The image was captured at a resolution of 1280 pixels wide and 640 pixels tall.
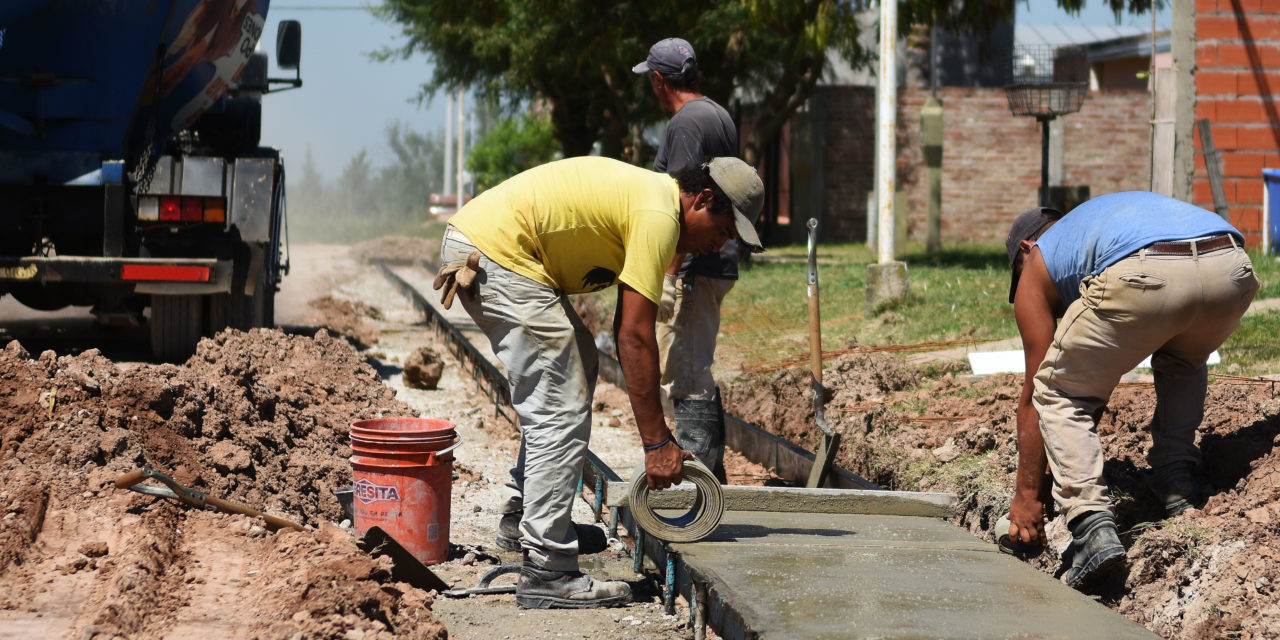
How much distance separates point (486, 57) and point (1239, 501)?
18.7m

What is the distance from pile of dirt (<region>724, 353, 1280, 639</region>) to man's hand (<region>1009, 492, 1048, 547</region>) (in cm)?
36

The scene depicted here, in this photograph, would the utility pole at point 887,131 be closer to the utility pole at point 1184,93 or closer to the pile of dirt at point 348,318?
the utility pole at point 1184,93

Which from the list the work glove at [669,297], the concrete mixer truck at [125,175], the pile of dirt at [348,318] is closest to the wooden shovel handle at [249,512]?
the work glove at [669,297]

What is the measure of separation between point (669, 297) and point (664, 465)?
1.50 m

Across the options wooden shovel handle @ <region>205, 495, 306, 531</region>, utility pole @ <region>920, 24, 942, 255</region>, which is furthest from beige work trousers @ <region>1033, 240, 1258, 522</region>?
utility pole @ <region>920, 24, 942, 255</region>

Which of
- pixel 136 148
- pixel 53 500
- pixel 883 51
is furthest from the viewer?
pixel 883 51

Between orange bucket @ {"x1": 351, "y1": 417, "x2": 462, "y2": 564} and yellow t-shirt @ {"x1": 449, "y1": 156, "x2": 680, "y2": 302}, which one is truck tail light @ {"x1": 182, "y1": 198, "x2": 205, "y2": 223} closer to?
orange bucket @ {"x1": 351, "y1": 417, "x2": 462, "y2": 564}

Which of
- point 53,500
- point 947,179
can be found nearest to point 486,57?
point 947,179

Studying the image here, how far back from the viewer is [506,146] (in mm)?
38938

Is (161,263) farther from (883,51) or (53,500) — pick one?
(883,51)

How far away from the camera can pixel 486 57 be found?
21.8 metres

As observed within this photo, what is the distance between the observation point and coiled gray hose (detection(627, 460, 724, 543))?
464cm

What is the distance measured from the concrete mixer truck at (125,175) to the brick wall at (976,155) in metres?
15.6

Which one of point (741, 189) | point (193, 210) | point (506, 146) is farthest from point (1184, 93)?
point (506, 146)
